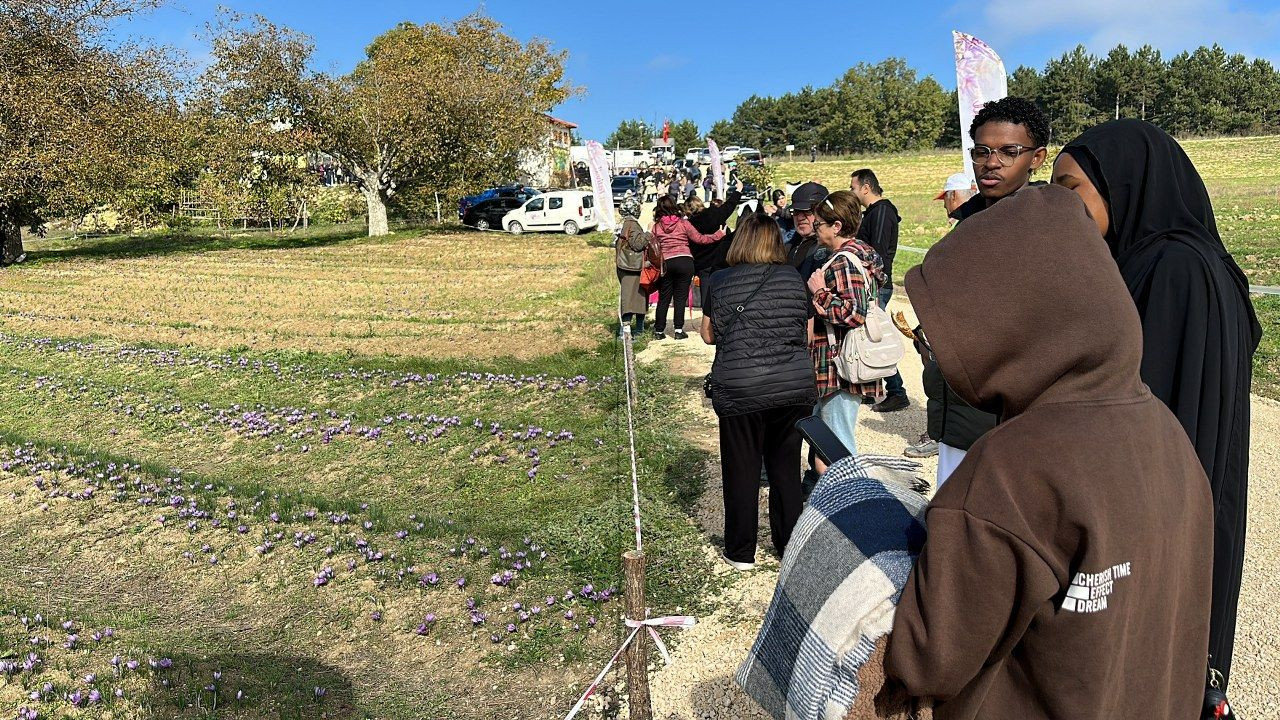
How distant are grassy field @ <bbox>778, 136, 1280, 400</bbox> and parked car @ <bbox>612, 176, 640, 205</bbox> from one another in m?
11.1

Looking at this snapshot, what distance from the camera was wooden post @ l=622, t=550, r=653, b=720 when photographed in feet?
10.3

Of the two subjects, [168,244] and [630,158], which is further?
[630,158]

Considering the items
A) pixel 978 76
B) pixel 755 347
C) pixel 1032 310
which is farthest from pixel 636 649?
pixel 978 76

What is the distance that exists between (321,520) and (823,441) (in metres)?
5.03

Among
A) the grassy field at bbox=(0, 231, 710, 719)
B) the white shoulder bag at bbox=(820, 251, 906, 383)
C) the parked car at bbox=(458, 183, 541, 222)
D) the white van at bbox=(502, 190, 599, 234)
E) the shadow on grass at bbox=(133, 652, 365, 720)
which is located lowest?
the shadow on grass at bbox=(133, 652, 365, 720)

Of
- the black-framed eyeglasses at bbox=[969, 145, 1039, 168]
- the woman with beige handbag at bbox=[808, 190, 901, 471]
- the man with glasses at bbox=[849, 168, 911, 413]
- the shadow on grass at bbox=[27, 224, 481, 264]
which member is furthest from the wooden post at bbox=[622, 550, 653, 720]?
the shadow on grass at bbox=[27, 224, 481, 264]

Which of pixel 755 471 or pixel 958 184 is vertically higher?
pixel 958 184

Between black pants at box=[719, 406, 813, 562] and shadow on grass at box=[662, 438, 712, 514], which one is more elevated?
black pants at box=[719, 406, 813, 562]

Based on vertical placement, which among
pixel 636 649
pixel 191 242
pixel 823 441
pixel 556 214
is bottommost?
pixel 636 649

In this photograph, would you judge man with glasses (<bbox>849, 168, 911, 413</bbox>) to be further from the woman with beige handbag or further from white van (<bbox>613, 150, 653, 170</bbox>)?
white van (<bbox>613, 150, 653, 170</bbox>)

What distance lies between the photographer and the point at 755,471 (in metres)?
4.73

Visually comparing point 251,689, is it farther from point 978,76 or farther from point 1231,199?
point 1231,199

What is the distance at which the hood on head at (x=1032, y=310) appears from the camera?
1312 mm

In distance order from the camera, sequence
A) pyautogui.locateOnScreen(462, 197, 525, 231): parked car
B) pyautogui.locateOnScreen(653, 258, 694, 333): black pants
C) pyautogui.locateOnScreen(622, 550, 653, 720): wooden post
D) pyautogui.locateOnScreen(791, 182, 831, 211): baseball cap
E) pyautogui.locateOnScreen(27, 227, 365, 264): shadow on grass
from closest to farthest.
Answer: pyautogui.locateOnScreen(622, 550, 653, 720): wooden post, pyautogui.locateOnScreen(791, 182, 831, 211): baseball cap, pyautogui.locateOnScreen(653, 258, 694, 333): black pants, pyautogui.locateOnScreen(27, 227, 365, 264): shadow on grass, pyautogui.locateOnScreen(462, 197, 525, 231): parked car
